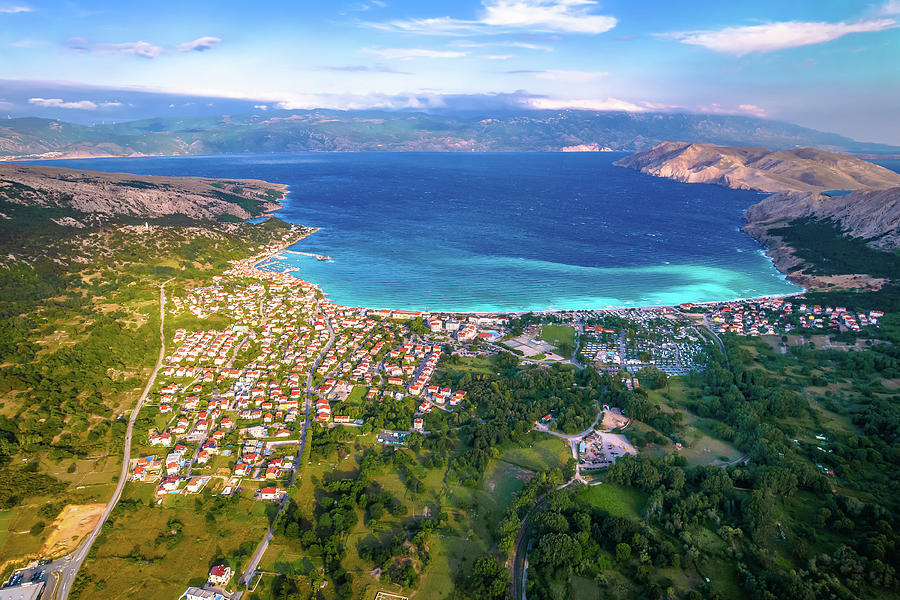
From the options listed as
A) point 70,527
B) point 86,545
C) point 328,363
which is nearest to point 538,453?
point 328,363

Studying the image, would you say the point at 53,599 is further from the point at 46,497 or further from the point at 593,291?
the point at 593,291

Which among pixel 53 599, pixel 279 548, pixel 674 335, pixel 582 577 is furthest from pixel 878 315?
pixel 53 599

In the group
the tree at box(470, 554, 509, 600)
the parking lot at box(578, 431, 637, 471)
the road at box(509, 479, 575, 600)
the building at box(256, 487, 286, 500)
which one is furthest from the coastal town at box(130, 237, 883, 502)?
the tree at box(470, 554, 509, 600)

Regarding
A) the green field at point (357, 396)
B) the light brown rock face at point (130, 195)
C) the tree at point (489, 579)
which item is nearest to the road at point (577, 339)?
the green field at point (357, 396)

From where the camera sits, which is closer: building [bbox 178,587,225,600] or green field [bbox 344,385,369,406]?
building [bbox 178,587,225,600]

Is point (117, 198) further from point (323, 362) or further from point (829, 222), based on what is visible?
point (829, 222)

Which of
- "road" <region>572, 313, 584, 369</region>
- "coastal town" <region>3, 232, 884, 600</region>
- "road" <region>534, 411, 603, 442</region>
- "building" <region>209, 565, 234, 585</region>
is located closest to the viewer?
"building" <region>209, 565, 234, 585</region>

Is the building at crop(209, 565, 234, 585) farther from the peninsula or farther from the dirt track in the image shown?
the peninsula
